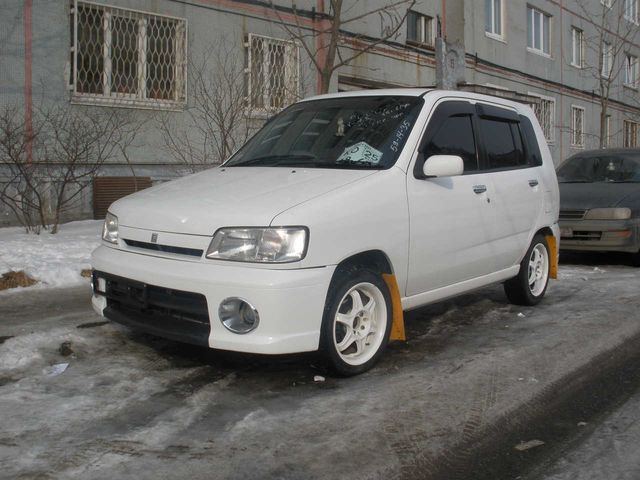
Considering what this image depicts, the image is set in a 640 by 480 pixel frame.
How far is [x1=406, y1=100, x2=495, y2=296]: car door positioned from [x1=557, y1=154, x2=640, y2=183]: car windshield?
5.09m

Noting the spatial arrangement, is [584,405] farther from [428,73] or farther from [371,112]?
[428,73]

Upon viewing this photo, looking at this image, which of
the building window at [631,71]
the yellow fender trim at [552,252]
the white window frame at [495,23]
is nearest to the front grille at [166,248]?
the yellow fender trim at [552,252]

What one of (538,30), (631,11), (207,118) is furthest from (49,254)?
(631,11)

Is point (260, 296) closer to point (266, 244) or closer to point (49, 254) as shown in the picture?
point (266, 244)

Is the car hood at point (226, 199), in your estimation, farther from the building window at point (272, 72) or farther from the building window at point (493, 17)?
A: the building window at point (493, 17)

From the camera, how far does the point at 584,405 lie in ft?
13.4

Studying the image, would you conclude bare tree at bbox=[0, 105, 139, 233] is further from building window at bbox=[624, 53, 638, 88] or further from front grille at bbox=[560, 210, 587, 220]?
building window at bbox=[624, 53, 638, 88]

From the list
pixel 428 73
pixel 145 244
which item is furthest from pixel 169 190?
pixel 428 73

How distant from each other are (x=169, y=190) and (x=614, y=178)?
7.22 metres

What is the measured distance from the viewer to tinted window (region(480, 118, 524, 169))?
5820mm

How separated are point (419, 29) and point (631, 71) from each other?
17843 millimetres

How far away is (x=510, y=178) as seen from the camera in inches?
234

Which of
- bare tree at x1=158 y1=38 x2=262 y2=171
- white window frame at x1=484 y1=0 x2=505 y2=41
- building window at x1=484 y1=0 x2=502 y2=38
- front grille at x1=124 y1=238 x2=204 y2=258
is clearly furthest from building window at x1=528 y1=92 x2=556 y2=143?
front grille at x1=124 y1=238 x2=204 y2=258

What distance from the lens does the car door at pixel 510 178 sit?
18.9 ft
